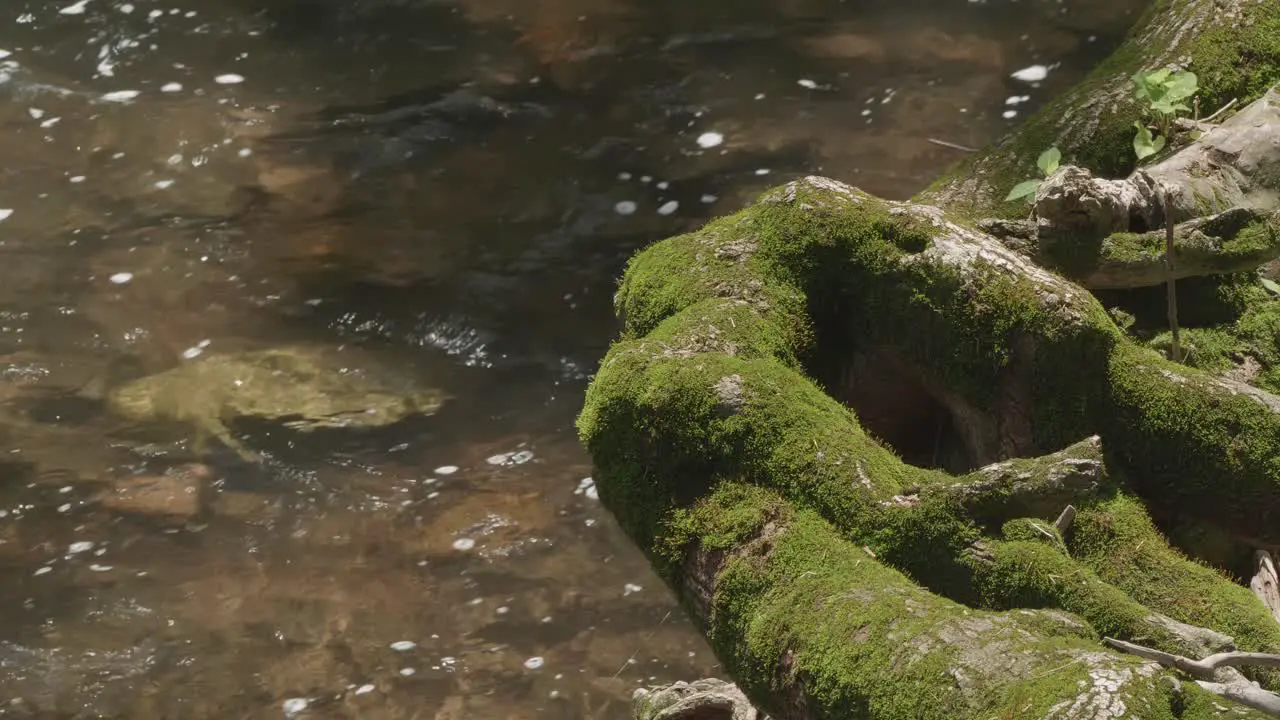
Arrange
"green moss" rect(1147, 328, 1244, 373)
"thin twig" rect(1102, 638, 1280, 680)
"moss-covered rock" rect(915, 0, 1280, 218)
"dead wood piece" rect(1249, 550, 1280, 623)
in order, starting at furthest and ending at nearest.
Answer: "moss-covered rock" rect(915, 0, 1280, 218)
"green moss" rect(1147, 328, 1244, 373)
"dead wood piece" rect(1249, 550, 1280, 623)
"thin twig" rect(1102, 638, 1280, 680)

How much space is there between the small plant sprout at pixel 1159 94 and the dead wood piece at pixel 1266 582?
1439 mm

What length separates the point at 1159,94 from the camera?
14.1ft

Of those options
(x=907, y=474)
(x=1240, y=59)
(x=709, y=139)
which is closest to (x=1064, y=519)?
(x=907, y=474)

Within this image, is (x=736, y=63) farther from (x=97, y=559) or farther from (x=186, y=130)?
(x=97, y=559)

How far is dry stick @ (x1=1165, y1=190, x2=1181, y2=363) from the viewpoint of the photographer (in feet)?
12.3

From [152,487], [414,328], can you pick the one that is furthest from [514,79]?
[152,487]

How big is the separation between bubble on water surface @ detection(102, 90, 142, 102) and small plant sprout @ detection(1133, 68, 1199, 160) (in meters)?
7.13

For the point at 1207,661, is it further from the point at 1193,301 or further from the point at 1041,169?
the point at 1041,169

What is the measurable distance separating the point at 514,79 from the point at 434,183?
1.21 metres

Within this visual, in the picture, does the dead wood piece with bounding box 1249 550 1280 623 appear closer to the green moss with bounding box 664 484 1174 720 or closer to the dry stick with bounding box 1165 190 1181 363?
the dry stick with bounding box 1165 190 1181 363

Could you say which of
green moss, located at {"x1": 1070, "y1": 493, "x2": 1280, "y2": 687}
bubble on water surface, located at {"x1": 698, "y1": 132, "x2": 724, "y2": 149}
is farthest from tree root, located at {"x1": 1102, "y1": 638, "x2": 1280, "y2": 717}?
bubble on water surface, located at {"x1": 698, "y1": 132, "x2": 724, "y2": 149}

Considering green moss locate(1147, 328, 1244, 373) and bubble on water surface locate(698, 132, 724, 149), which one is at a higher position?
green moss locate(1147, 328, 1244, 373)

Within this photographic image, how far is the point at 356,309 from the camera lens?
791 centimetres

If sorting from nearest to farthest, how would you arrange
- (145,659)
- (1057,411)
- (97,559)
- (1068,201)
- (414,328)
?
(1057,411) → (1068,201) → (145,659) → (97,559) → (414,328)
